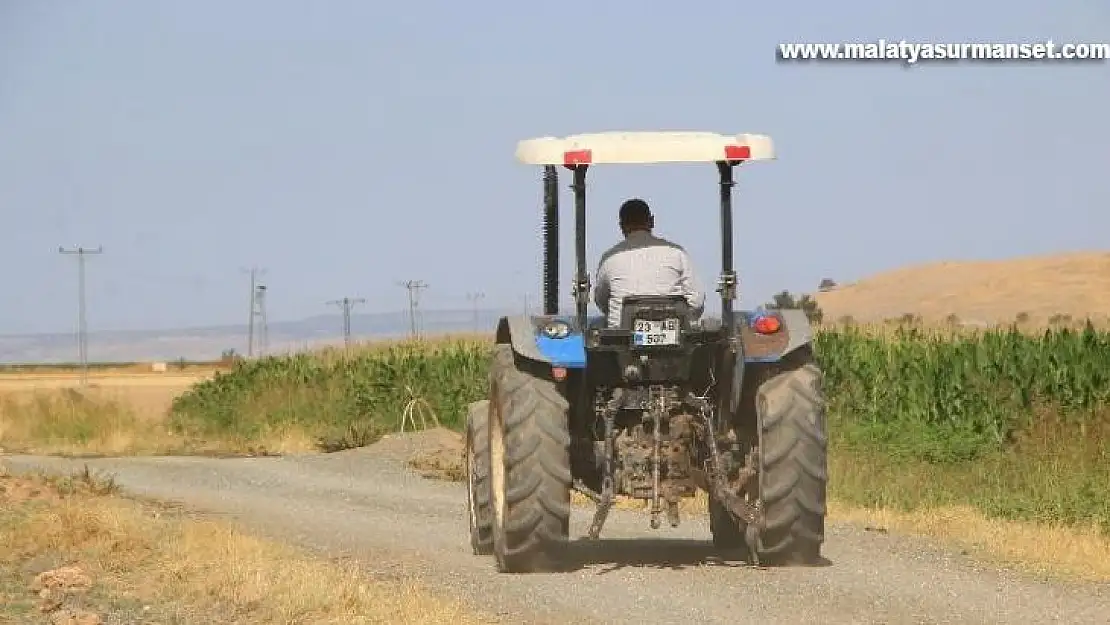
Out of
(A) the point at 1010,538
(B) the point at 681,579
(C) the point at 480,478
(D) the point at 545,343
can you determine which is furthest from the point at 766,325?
(A) the point at 1010,538

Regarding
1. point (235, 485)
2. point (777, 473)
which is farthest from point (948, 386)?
point (777, 473)

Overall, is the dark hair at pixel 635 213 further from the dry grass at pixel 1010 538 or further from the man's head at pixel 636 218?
the dry grass at pixel 1010 538

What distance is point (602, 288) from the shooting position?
13.8 metres

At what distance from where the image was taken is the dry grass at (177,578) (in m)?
11.7

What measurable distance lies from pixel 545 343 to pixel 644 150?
1501 millimetres

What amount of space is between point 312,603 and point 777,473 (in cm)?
344

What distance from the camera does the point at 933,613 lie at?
11.5 m

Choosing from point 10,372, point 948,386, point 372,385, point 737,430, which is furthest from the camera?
point 10,372

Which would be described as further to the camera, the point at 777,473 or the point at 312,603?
the point at 777,473

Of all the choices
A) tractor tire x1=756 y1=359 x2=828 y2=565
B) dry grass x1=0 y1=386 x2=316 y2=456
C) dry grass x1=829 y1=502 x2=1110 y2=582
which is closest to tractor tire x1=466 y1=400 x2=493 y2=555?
tractor tire x1=756 y1=359 x2=828 y2=565

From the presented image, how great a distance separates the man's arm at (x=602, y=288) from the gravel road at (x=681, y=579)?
182cm

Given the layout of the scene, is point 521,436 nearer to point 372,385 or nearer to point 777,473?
point 777,473

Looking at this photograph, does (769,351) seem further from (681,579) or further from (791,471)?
(681,579)

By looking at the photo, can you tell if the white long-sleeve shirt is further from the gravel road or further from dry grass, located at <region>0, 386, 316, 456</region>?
dry grass, located at <region>0, 386, 316, 456</region>
